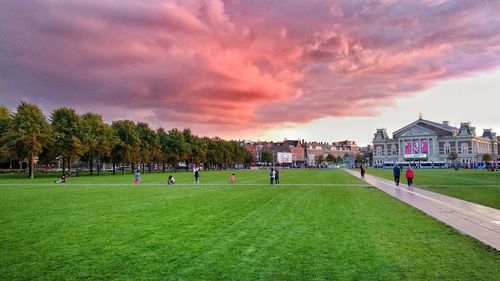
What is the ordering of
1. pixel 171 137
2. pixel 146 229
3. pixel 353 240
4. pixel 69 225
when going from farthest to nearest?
pixel 171 137, pixel 69 225, pixel 146 229, pixel 353 240

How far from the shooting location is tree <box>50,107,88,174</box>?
7338cm

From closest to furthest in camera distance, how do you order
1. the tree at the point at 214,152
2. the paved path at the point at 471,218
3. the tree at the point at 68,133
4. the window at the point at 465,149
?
the paved path at the point at 471,218 < the tree at the point at 68,133 < the tree at the point at 214,152 < the window at the point at 465,149

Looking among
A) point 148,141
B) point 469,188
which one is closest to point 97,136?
point 148,141

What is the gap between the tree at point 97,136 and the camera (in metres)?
77.5

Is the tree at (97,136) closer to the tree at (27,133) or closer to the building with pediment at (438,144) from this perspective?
the tree at (27,133)

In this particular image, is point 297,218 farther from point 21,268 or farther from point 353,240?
point 21,268

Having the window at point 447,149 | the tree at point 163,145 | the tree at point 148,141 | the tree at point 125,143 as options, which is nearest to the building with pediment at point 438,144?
the window at point 447,149

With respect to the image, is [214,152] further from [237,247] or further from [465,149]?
[237,247]

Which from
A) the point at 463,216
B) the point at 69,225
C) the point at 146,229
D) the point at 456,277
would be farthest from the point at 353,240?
the point at 69,225

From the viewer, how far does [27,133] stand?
69.2 m

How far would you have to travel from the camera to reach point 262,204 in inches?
926

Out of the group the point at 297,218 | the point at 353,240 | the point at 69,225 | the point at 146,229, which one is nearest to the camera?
the point at 353,240

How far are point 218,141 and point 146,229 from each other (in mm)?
135183

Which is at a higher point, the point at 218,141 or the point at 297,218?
the point at 218,141
